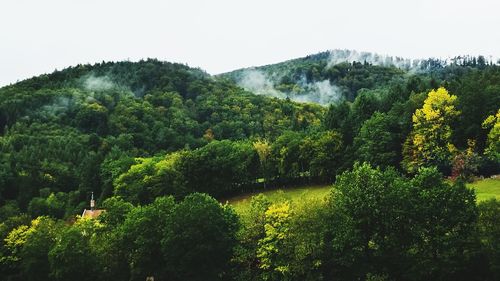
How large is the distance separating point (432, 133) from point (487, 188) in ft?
59.4

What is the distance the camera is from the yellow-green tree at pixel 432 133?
91.1m

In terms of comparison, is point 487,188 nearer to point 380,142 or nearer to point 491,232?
point 380,142

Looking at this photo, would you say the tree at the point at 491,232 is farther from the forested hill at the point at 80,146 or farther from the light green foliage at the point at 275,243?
the forested hill at the point at 80,146

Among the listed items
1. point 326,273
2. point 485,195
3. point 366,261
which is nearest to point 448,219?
point 366,261

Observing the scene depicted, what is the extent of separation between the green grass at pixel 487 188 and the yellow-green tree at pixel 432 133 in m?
9.18

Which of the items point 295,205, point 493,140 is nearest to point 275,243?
point 295,205

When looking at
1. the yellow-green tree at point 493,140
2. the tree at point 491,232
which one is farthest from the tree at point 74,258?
the yellow-green tree at point 493,140

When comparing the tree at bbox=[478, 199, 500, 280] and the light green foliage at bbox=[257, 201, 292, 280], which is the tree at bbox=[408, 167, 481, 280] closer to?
the tree at bbox=[478, 199, 500, 280]

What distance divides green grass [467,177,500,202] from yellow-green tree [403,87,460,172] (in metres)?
9.18

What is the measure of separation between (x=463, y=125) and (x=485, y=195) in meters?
23.3

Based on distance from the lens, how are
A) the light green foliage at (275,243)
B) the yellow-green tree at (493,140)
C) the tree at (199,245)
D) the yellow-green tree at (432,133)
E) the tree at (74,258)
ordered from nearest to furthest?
1. the light green foliage at (275,243)
2. the tree at (199,245)
3. the tree at (74,258)
4. the yellow-green tree at (493,140)
5. the yellow-green tree at (432,133)

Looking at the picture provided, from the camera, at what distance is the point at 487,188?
251 ft

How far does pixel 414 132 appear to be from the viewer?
313 ft

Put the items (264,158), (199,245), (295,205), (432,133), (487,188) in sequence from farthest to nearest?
(264,158), (432,133), (487,188), (199,245), (295,205)
